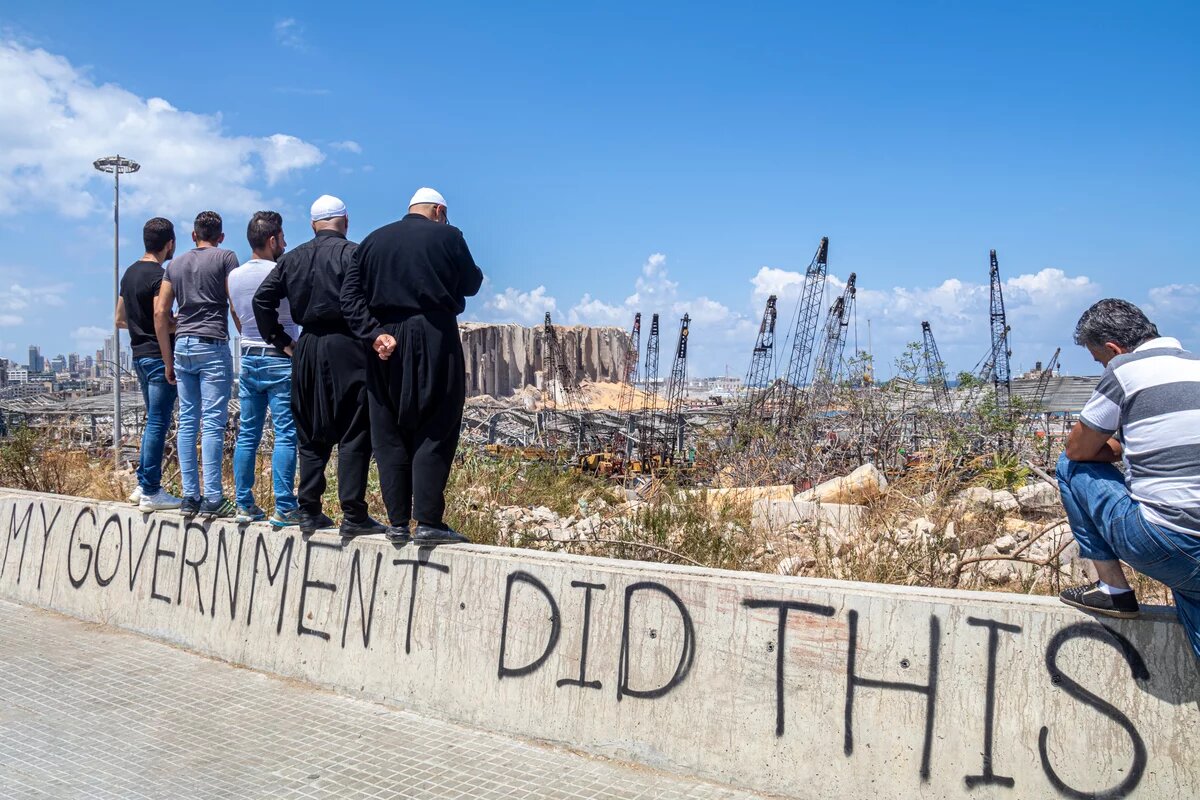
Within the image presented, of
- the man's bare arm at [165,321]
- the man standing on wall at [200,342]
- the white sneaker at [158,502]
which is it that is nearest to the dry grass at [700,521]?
the white sneaker at [158,502]

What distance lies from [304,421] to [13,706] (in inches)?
73.5

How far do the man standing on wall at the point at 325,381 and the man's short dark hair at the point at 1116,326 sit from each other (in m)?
3.17

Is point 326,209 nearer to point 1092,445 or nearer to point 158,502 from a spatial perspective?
point 158,502

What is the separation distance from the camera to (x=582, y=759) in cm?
378

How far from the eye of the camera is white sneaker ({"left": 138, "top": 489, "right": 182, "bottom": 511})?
5.70m

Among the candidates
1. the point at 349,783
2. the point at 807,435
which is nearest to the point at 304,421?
the point at 349,783

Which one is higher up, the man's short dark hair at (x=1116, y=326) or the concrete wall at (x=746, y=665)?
the man's short dark hair at (x=1116, y=326)

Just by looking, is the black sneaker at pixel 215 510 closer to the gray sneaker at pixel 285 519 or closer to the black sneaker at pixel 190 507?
the black sneaker at pixel 190 507

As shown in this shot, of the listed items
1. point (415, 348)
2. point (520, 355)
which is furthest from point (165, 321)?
point (520, 355)

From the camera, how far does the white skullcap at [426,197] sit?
4645mm

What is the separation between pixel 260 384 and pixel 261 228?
37.2 inches

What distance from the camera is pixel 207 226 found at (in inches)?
226

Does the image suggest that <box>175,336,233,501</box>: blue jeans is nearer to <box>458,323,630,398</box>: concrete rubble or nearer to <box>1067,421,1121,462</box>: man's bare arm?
<box>1067,421,1121,462</box>: man's bare arm

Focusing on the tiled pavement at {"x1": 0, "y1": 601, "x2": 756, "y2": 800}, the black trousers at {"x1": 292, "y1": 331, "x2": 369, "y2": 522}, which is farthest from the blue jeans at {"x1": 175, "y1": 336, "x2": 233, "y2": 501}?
the tiled pavement at {"x1": 0, "y1": 601, "x2": 756, "y2": 800}
